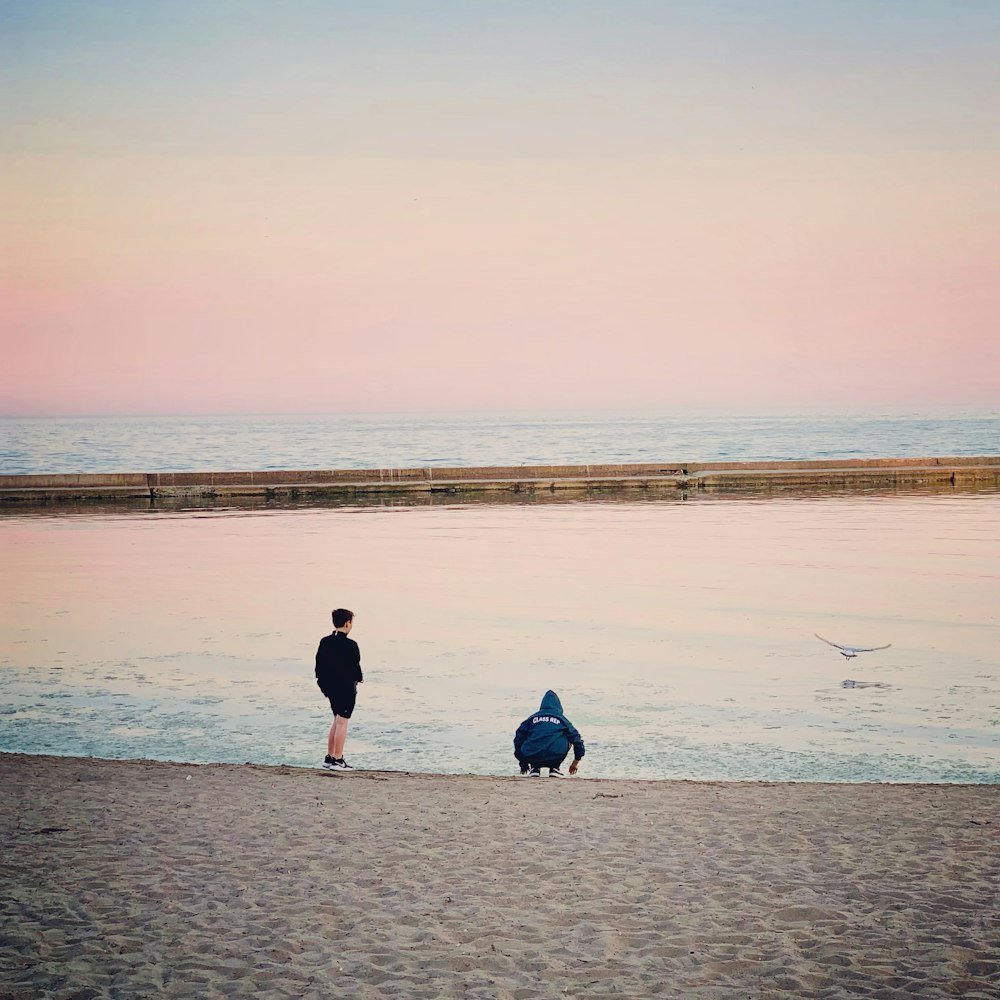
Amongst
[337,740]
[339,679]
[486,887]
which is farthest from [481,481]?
[486,887]

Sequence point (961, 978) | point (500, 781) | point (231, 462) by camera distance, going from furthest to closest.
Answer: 1. point (231, 462)
2. point (500, 781)
3. point (961, 978)

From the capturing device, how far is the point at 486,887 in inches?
276

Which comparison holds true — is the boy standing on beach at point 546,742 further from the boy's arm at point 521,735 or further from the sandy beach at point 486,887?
the sandy beach at point 486,887

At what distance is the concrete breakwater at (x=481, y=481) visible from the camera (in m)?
46.3

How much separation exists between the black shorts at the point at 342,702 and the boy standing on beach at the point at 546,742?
1.47m

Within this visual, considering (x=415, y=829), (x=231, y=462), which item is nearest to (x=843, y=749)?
(x=415, y=829)

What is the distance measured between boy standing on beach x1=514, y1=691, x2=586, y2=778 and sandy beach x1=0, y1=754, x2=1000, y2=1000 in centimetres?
37

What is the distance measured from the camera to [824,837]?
311 inches

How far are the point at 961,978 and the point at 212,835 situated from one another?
481 cm

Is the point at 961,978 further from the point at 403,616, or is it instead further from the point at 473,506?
the point at 473,506

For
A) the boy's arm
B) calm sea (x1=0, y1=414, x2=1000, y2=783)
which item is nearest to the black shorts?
calm sea (x1=0, y1=414, x2=1000, y2=783)

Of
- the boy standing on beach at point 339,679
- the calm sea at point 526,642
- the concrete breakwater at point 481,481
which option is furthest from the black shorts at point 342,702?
the concrete breakwater at point 481,481

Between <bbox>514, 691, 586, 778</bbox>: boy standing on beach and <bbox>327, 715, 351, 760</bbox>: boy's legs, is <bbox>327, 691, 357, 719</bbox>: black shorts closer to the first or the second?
<bbox>327, 715, 351, 760</bbox>: boy's legs

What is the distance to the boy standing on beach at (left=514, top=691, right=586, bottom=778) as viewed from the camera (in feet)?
32.5
